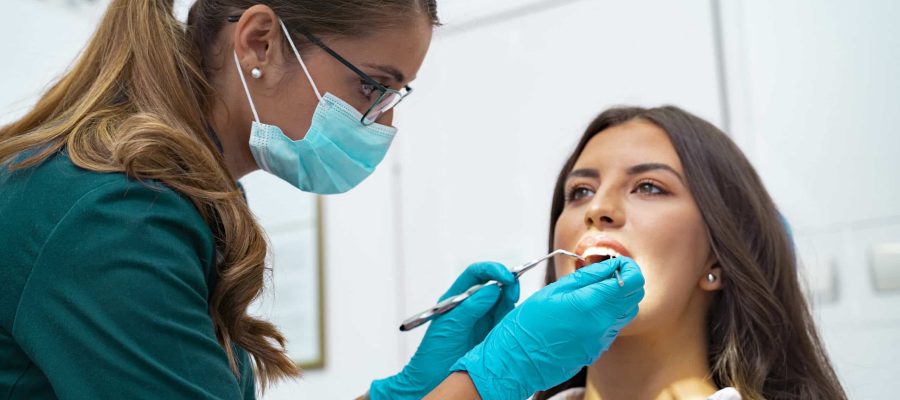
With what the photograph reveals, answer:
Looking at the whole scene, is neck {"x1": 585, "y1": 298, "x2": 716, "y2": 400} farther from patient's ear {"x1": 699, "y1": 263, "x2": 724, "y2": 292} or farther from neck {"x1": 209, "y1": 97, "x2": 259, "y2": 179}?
neck {"x1": 209, "y1": 97, "x2": 259, "y2": 179}

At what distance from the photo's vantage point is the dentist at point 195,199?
1.03 metres

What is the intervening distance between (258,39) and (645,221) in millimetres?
791

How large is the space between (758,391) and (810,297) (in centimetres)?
49

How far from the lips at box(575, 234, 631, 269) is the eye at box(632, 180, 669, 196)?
0.44 feet

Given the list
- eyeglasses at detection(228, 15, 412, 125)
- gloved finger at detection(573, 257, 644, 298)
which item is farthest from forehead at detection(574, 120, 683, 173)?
eyeglasses at detection(228, 15, 412, 125)

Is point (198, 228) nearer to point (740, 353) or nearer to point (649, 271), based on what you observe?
point (649, 271)

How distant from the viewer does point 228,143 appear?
1419 mm

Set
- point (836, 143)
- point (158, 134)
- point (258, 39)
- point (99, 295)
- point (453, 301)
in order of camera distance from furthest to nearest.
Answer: point (836, 143), point (453, 301), point (258, 39), point (158, 134), point (99, 295)

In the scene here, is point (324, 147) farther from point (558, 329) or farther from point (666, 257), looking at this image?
point (666, 257)

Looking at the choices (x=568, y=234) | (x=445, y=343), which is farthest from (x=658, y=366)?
(x=445, y=343)

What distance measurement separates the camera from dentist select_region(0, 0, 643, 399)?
1.03 meters

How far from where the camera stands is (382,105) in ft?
4.75

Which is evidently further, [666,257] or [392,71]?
[666,257]

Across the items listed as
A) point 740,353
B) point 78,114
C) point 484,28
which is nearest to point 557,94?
point 484,28
